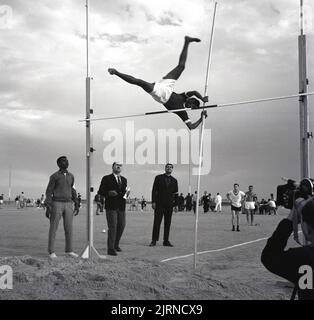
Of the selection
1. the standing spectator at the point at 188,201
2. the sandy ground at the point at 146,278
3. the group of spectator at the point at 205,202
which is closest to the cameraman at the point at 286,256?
the sandy ground at the point at 146,278

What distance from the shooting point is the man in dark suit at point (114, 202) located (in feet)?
33.6

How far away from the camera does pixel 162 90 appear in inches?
354

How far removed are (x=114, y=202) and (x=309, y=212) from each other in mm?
5998

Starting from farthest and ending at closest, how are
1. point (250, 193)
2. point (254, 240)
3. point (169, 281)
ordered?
1. point (250, 193)
2. point (254, 240)
3. point (169, 281)

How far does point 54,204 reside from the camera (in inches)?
384

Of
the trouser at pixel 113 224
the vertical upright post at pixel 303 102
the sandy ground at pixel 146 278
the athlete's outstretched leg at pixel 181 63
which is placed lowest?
the sandy ground at pixel 146 278

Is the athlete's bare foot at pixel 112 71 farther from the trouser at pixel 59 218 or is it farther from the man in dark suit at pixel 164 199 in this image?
the man in dark suit at pixel 164 199

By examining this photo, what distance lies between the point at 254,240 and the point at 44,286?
8.26 metres

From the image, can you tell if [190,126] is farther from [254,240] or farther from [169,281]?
[254,240]

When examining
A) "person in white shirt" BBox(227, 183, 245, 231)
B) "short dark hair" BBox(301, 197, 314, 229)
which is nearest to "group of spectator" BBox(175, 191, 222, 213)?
"person in white shirt" BBox(227, 183, 245, 231)

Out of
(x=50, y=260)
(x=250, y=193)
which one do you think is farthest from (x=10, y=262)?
(x=250, y=193)

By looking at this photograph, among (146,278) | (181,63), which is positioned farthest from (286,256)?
(181,63)

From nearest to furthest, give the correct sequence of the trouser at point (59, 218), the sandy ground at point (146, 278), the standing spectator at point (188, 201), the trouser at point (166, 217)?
the sandy ground at point (146, 278)
the trouser at point (59, 218)
the trouser at point (166, 217)
the standing spectator at point (188, 201)

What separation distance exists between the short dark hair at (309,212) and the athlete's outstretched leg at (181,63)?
5.02m
